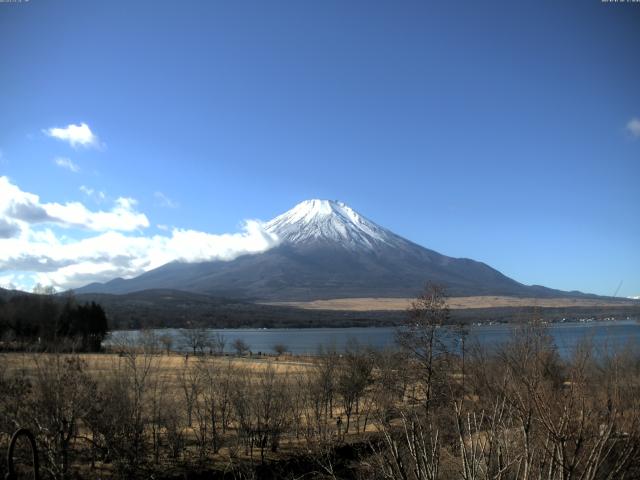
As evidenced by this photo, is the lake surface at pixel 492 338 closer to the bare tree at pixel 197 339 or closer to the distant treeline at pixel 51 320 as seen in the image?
the bare tree at pixel 197 339

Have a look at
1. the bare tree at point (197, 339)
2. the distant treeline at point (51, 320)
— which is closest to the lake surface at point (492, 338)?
the bare tree at point (197, 339)

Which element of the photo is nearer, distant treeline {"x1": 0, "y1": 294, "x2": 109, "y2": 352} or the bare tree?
distant treeline {"x1": 0, "y1": 294, "x2": 109, "y2": 352}

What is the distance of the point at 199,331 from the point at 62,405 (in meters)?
87.5

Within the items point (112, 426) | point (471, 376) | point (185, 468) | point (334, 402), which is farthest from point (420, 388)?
point (112, 426)

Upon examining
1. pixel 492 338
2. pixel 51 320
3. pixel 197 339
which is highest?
→ pixel 51 320

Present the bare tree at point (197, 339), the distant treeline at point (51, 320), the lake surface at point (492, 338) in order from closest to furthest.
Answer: the lake surface at point (492, 338), the distant treeline at point (51, 320), the bare tree at point (197, 339)

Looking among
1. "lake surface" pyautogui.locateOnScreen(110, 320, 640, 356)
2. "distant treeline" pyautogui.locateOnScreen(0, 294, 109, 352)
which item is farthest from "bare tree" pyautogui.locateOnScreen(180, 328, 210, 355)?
"distant treeline" pyautogui.locateOnScreen(0, 294, 109, 352)

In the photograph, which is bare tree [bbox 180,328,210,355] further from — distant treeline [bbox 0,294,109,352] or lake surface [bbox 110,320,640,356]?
distant treeline [bbox 0,294,109,352]

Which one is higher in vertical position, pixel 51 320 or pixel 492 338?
pixel 51 320

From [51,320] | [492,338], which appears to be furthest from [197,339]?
[492,338]

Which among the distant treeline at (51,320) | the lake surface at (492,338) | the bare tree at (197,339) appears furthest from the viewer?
the bare tree at (197,339)

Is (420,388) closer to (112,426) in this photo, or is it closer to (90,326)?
(112,426)

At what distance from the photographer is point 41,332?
7756cm

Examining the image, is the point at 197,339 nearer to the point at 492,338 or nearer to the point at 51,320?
the point at 51,320
